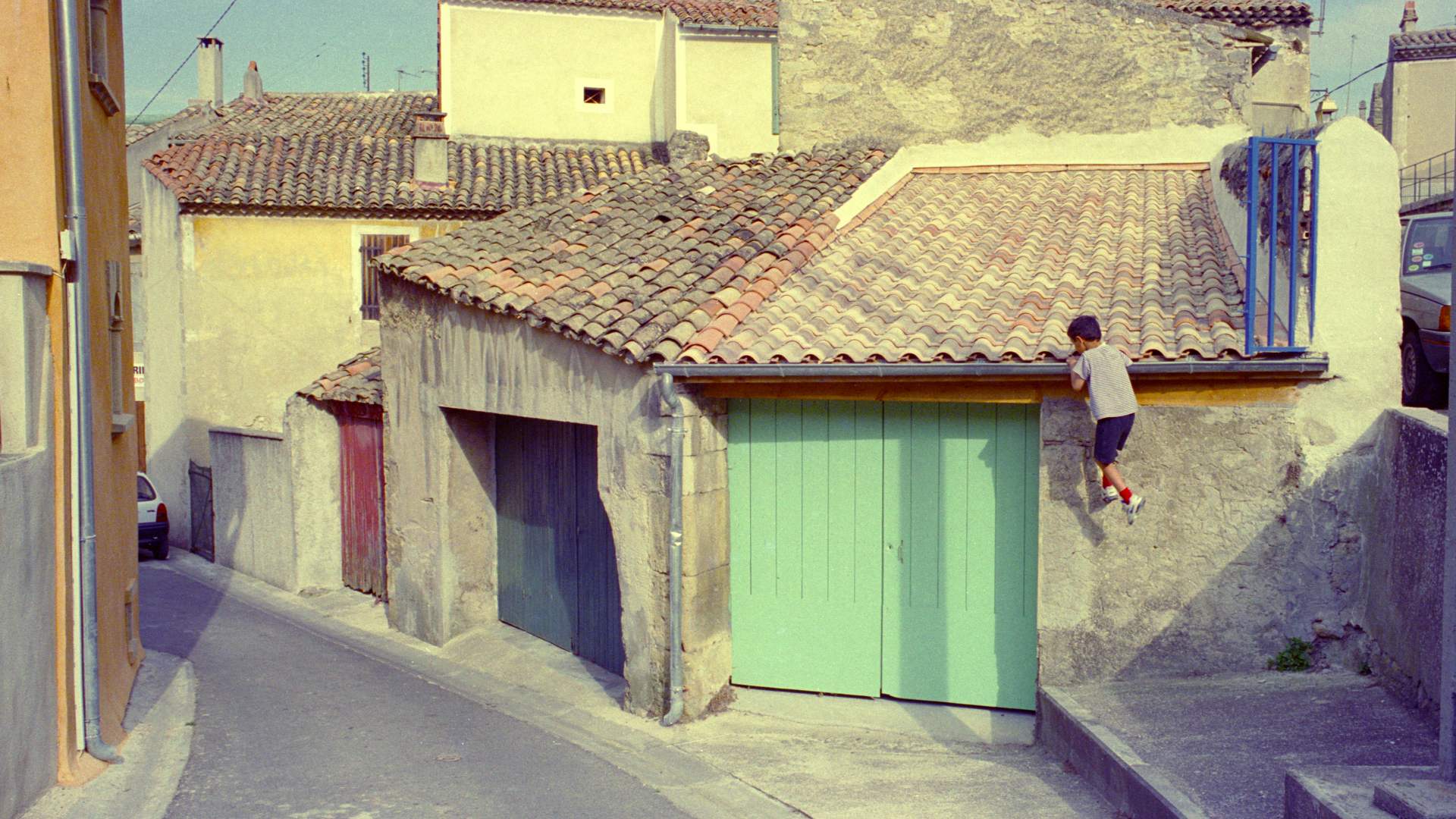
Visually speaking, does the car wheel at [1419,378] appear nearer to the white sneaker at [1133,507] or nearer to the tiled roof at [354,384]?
the white sneaker at [1133,507]

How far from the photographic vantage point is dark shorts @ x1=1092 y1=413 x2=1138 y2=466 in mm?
8023

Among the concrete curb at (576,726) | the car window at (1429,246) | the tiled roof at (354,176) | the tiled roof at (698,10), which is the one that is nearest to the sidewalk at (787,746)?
the concrete curb at (576,726)

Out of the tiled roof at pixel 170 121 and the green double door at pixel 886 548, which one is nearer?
the green double door at pixel 886 548

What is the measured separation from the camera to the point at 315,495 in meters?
15.7

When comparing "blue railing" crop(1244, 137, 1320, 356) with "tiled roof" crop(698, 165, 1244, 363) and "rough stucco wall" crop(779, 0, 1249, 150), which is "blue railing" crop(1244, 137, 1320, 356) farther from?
"rough stucco wall" crop(779, 0, 1249, 150)

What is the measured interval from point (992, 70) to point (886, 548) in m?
6.68

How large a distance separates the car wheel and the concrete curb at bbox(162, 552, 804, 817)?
252 inches

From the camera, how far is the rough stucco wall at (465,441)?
9383mm

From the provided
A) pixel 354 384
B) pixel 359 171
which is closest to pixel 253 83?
pixel 359 171

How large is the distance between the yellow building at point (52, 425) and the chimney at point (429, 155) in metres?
11.7

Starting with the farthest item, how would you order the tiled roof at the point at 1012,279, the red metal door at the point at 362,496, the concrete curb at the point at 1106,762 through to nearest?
the red metal door at the point at 362,496 → the tiled roof at the point at 1012,279 → the concrete curb at the point at 1106,762

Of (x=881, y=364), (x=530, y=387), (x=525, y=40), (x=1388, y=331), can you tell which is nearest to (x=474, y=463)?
(x=530, y=387)

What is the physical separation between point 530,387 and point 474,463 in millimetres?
1922

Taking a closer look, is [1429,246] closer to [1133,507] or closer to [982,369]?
[1133,507]
